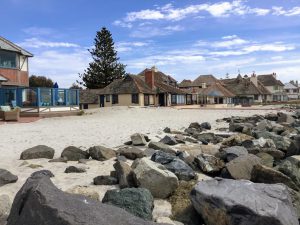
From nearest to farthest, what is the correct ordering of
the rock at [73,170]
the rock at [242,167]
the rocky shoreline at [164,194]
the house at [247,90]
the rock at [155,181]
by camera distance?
the rocky shoreline at [164,194]
the rock at [155,181]
the rock at [242,167]
the rock at [73,170]
the house at [247,90]

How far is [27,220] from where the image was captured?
13.8ft

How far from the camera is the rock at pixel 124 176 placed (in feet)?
24.7

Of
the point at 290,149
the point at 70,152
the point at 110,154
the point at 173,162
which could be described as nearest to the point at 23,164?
the point at 70,152

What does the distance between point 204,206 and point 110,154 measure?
516 centimetres

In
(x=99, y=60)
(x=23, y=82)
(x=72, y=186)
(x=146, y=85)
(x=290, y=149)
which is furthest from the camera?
(x=99, y=60)

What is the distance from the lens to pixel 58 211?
155 inches

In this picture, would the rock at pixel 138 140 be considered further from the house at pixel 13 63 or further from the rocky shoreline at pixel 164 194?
the house at pixel 13 63

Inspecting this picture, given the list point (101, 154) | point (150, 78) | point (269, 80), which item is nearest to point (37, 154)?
point (101, 154)

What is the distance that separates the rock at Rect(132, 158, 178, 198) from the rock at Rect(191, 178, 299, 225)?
1063 mm

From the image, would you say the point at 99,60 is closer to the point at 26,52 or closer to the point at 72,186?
the point at 26,52

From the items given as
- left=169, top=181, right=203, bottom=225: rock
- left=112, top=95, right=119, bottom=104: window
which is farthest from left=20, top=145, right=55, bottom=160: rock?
left=112, top=95, right=119, bottom=104: window

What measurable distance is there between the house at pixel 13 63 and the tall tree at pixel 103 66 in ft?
115

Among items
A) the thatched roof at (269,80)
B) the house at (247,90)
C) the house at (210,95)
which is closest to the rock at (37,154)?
the house at (210,95)

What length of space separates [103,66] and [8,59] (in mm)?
38093
